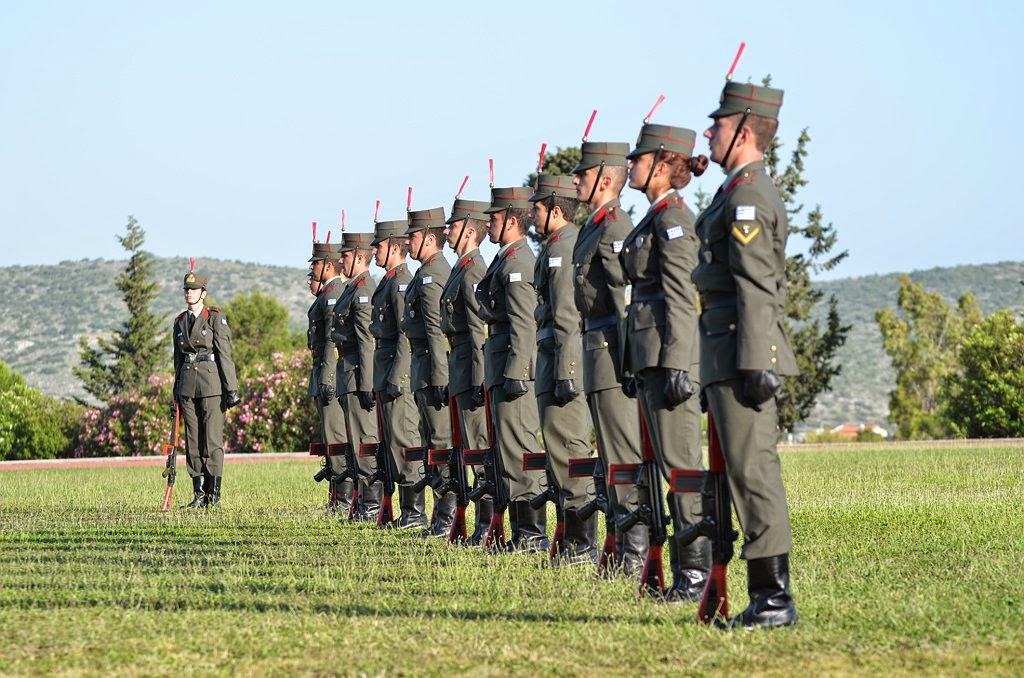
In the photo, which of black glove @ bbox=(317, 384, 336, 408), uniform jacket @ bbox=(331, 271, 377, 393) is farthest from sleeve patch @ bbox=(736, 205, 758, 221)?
black glove @ bbox=(317, 384, 336, 408)

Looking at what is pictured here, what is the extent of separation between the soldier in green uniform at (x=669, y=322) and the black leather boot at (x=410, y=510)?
536 centimetres

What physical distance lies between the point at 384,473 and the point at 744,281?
276 inches

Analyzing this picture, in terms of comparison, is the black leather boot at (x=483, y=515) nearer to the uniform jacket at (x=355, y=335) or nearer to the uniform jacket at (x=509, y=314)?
the uniform jacket at (x=509, y=314)

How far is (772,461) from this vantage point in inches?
270

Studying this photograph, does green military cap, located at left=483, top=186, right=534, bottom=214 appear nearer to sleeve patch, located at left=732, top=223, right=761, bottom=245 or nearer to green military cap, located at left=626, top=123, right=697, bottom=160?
green military cap, located at left=626, top=123, right=697, bottom=160

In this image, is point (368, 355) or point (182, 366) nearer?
point (368, 355)

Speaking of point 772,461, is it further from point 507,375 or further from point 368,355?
point 368,355

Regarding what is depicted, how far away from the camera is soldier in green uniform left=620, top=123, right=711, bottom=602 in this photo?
770 centimetres

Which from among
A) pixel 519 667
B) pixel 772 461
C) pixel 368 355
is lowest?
pixel 519 667

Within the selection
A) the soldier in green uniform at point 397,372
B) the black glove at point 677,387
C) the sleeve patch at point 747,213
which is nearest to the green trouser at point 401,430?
the soldier in green uniform at point 397,372

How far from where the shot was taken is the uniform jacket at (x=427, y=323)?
40.3ft

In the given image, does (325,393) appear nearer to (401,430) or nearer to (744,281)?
(401,430)

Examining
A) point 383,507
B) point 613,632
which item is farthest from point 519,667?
point 383,507

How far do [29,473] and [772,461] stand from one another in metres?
20.7
